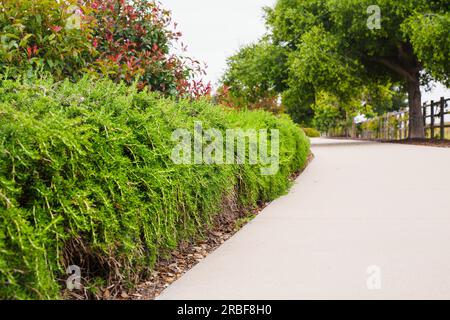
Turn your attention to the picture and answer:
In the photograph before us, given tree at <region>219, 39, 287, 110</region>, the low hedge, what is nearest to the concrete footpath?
the low hedge

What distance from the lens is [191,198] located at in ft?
15.2

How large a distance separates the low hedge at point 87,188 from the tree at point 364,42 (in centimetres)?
1856

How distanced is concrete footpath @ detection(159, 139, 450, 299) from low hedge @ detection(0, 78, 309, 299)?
1.68 ft

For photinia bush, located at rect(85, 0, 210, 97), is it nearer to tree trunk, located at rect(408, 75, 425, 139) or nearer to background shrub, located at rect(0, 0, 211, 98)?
background shrub, located at rect(0, 0, 211, 98)

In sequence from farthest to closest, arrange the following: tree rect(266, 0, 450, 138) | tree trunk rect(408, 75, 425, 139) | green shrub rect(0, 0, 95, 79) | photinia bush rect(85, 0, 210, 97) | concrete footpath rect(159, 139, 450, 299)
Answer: tree trunk rect(408, 75, 425, 139), tree rect(266, 0, 450, 138), photinia bush rect(85, 0, 210, 97), green shrub rect(0, 0, 95, 79), concrete footpath rect(159, 139, 450, 299)

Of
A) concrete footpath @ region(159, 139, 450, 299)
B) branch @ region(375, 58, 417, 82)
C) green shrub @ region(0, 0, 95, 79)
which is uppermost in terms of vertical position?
branch @ region(375, 58, 417, 82)

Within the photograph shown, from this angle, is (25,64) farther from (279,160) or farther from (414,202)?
(414,202)

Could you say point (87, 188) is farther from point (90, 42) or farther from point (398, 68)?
point (398, 68)

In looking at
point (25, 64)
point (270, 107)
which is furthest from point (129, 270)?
point (270, 107)

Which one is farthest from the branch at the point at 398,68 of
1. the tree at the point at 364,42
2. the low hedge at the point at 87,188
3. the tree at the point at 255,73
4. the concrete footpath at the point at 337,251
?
the low hedge at the point at 87,188

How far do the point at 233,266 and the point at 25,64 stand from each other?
130 inches

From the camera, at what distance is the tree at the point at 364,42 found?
21625mm

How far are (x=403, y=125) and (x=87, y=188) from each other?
100ft

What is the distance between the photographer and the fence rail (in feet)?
82.9
